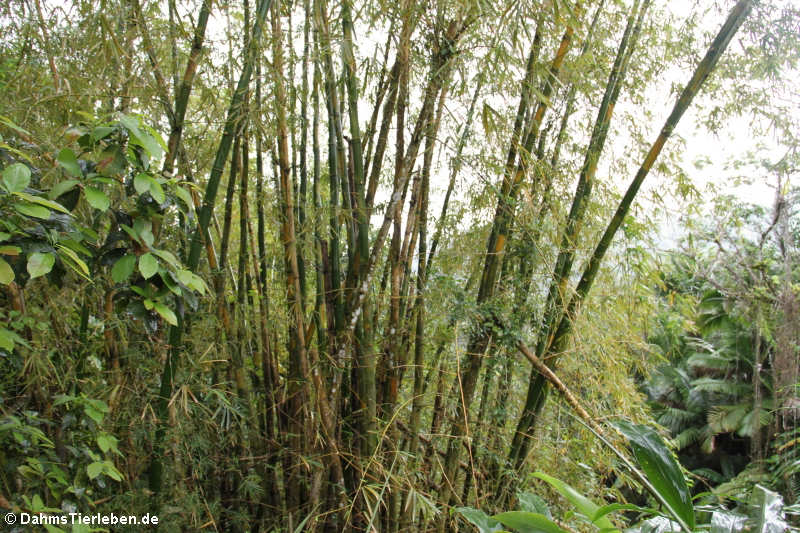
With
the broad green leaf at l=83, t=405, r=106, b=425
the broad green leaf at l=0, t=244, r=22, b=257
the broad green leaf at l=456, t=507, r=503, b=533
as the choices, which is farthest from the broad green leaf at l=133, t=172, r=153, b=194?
the broad green leaf at l=456, t=507, r=503, b=533

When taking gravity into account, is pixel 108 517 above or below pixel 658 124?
below

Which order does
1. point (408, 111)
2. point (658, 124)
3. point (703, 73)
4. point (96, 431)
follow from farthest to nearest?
1. point (658, 124)
2. point (408, 111)
3. point (703, 73)
4. point (96, 431)

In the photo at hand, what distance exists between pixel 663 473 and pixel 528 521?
0.30 metres

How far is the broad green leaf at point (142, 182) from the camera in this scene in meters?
1.08

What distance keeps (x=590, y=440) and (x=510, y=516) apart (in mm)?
1125

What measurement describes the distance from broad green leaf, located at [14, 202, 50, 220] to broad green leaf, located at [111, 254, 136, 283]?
0.18m

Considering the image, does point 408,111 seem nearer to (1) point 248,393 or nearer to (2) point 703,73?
(2) point 703,73

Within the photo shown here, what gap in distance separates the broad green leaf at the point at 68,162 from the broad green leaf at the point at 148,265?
0.21m

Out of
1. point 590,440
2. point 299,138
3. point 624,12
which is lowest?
point 590,440

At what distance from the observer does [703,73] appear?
66.6 inches

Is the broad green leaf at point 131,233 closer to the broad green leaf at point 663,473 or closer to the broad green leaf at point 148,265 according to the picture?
the broad green leaf at point 148,265

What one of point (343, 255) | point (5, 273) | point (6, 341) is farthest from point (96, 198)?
point (343, 255)

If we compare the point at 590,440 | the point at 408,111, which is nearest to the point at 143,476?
the point at 408,111

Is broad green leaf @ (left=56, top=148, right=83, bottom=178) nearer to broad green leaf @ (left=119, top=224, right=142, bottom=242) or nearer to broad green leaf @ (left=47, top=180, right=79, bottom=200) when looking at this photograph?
broad green leaf @ (left=47, top=180, right=79, bottom=200)
